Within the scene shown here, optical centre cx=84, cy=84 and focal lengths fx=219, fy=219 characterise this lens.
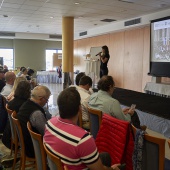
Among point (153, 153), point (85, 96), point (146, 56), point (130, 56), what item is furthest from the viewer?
point (130, 56)

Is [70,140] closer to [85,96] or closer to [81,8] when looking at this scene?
[85,96]

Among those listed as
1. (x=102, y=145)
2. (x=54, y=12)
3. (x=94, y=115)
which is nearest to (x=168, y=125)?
(x=94, y=115)

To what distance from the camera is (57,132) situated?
1392 mm

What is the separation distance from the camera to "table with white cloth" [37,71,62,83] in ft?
43.7

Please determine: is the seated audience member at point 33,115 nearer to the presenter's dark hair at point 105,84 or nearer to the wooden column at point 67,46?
the presenter's dark hair at point 105,84

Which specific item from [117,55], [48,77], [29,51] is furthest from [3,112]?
[29,51]

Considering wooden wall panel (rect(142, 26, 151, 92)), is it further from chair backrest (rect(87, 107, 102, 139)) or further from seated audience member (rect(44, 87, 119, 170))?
seated audience member (rect(44, 87, 119, 170))

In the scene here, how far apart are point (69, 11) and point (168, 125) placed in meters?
4.89

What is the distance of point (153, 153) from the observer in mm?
1543

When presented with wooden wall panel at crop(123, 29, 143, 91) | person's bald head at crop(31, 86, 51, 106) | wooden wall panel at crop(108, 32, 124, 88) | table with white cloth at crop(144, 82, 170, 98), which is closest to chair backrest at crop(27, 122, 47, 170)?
person's bald head at crop(31, 86, 51, 106)

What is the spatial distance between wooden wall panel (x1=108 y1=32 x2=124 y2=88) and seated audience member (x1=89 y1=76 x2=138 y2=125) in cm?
665

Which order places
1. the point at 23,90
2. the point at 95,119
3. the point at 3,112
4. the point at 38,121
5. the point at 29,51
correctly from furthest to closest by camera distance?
the point at 29,51 < the point at 3,112 < the point at 23,90 < the point at 95,119 < the point at 38,121

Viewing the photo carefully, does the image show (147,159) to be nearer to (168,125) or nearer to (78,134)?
(78,134)

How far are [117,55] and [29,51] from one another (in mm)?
7050
